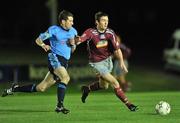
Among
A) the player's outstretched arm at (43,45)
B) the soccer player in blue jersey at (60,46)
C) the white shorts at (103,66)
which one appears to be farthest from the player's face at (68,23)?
the white shorts at (103,66)

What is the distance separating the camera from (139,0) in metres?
60.2

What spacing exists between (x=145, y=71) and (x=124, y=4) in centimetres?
1998

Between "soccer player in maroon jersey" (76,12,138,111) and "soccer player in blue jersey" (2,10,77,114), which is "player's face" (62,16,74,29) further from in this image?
"soccer player in maroon jersey" (76,12,138,111)

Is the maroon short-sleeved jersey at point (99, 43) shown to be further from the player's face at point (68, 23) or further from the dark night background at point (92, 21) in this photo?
the dark night background at point (92, 21)

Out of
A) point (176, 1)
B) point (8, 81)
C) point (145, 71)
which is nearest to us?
point (8, 81)

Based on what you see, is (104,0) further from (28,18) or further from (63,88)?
(63,88)

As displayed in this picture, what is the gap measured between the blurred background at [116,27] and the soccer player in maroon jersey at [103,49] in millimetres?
19089

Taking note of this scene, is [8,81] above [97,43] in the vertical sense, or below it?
below

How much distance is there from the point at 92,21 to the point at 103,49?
38.2 meters

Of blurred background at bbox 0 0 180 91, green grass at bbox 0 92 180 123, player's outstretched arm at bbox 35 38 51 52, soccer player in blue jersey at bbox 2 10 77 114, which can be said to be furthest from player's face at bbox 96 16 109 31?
blurred background at bbox 0 0 180 91

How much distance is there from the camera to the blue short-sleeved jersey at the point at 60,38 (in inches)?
642

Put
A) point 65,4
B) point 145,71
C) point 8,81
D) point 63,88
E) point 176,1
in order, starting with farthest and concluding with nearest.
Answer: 1. point 176,1
2. point 65,4
3. point 145,71
4. point 8,81
5. point 63,88

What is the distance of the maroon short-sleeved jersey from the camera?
54.4 ft

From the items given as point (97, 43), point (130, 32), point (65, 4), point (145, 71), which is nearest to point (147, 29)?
point (130, 32)
